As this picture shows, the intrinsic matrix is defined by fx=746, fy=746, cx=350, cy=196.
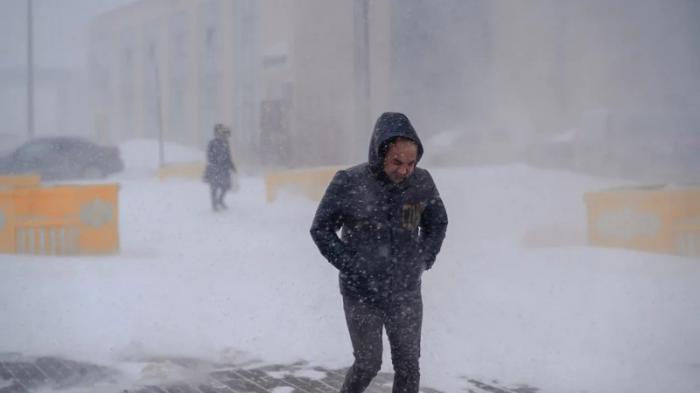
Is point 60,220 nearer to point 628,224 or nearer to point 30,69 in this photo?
point 30,69

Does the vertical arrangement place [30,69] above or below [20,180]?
above

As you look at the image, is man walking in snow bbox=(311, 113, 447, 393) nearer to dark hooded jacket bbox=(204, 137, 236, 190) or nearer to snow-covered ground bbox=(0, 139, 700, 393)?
snow-covered ground bbox=(0, 139, 700, 393)

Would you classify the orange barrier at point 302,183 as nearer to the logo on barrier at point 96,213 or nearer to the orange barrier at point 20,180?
the logo on barrier at point 96,213

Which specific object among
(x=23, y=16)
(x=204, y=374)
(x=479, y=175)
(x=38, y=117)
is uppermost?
(x=23, y=16)

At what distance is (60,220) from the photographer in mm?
7645

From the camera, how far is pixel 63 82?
467 inches

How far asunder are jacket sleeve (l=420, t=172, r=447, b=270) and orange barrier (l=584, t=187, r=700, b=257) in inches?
176

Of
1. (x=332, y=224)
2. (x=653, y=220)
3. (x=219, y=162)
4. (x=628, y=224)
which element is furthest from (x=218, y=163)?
(x=332, y=224)

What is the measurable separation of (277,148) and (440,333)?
34.8 ft

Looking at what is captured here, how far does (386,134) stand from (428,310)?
115 inches

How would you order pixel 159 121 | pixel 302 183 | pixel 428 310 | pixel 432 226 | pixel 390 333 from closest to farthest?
1. pixel 390 333
2. pixel 432 226
3. pixel 428 310
4. pixel 302 183
5. pixel 159 121

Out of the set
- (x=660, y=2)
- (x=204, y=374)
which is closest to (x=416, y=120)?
(x=660, y=2)

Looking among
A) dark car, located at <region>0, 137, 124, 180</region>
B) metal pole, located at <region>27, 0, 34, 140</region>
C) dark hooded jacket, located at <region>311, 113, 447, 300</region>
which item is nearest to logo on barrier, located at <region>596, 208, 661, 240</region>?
dark hooded jacket, located at <region>311, 113, 447, 300</region>

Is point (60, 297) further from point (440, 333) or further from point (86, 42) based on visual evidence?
point (86, 42)
